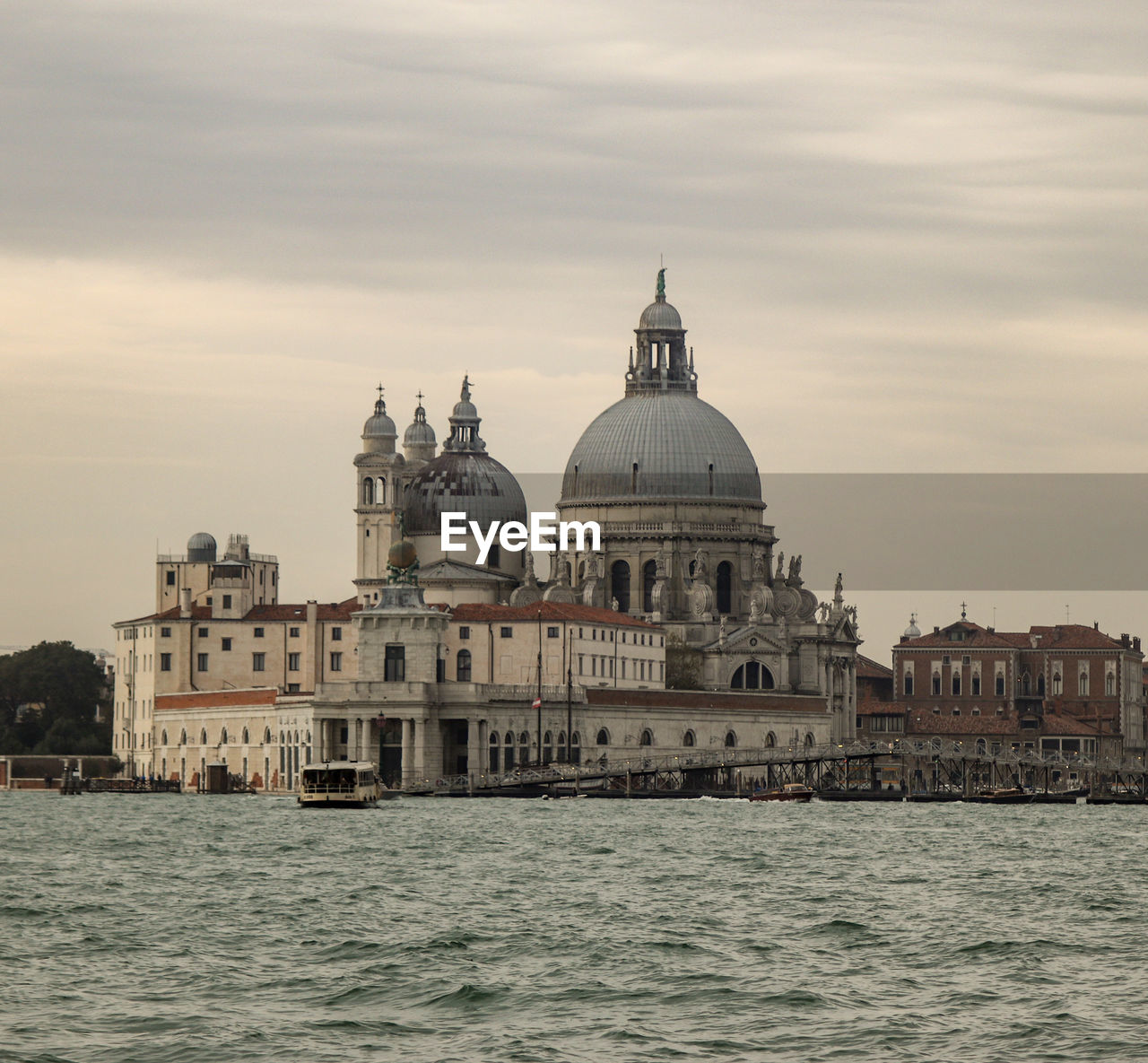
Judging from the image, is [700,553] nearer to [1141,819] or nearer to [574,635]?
[574,635]

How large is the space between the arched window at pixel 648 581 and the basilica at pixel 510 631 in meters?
0.13

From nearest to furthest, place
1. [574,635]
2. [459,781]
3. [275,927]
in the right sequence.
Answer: [275,927], [459,781], [574,635]

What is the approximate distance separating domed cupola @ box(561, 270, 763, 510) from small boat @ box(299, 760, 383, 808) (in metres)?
44.0

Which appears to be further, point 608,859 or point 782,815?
point 782,815

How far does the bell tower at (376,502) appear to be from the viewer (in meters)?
127

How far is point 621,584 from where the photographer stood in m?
132

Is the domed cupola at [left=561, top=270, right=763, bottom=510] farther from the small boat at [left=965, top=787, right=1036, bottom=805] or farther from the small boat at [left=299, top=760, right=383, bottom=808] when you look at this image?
the small boat at [left=299, top=760, right=383, bottom=808]

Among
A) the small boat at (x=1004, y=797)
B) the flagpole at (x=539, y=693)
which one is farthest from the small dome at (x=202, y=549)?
the small boat at (x=1004, y=797)

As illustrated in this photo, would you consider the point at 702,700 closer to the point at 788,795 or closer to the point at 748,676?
the point at 748,676

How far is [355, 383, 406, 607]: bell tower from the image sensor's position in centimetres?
12725

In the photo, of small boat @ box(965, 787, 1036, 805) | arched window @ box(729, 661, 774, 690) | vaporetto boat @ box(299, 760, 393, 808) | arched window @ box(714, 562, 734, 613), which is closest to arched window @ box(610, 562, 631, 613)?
arched window @ box(714, 562, 734, 613)

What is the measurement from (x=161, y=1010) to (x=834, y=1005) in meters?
7.86

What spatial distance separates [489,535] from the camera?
129m

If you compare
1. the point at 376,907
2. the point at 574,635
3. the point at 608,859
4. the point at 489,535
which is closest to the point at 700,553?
the point at 489,535
